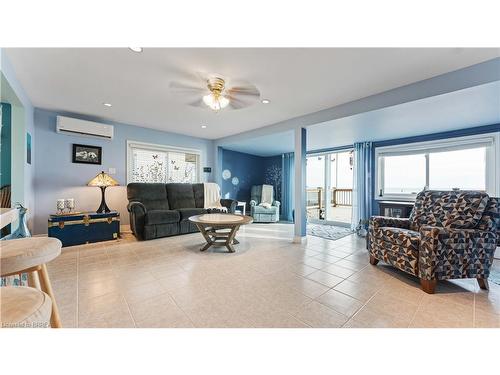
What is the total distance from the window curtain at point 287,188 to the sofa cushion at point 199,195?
2.68 m

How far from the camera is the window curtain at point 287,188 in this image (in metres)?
6.17

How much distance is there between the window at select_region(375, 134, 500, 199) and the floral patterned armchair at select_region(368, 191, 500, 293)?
75.4 inches

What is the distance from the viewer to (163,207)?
4.17 meters

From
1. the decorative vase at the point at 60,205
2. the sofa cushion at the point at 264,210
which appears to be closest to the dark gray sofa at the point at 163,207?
the decorative vase at the point at 60,205

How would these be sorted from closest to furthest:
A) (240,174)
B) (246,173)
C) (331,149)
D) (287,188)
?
(331,149) < (287,188) < (240,174) < (246,173)

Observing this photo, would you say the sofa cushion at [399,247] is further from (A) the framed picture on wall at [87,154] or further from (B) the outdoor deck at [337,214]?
(A) the framed picture on wall at [87,154]

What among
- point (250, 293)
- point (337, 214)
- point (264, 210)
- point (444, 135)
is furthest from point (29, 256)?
point (337, 214)

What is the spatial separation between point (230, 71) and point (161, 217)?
8.91 ft

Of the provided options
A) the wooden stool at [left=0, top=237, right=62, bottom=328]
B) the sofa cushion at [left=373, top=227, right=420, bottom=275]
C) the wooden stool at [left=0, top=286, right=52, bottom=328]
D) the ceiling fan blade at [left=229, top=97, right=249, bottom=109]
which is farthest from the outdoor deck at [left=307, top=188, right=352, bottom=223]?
the wooden stool at [left=0, top=286, right=52, bottom=328]

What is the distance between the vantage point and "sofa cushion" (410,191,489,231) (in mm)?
2047

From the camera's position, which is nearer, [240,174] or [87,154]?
[87,154]

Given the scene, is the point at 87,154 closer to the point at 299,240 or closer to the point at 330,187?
the point at 299,240

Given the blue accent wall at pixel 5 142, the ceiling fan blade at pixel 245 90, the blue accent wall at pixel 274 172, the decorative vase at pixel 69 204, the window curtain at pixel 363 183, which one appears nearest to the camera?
the ceiling fan blade at pixel 245 90
